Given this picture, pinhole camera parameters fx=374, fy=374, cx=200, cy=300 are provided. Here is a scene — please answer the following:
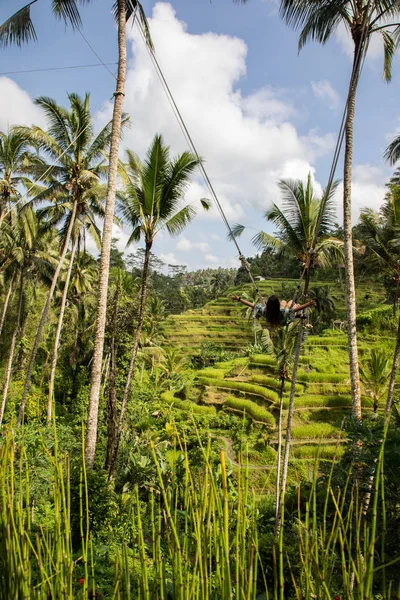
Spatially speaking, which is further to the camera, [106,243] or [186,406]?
[186,406]

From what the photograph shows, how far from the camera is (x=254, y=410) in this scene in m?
15.6

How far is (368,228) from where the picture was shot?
891 centimetres

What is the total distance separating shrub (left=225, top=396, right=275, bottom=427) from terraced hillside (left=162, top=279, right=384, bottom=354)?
1448cm

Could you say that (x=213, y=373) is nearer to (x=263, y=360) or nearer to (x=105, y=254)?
(x=263, y=360)

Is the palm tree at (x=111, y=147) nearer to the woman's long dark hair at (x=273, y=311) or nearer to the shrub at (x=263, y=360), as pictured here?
the woman's long dark hair at (x=273, y=311)

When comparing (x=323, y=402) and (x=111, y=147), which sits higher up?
(x=111, y=147)

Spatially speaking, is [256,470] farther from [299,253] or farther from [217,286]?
[217,286]

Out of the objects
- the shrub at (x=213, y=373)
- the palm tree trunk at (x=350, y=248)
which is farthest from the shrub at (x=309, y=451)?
the palm tree trunk at (x=350, y=248)

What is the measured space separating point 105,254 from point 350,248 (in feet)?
12.9

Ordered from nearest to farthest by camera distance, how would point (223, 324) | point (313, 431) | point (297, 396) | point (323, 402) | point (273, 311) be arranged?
point (273, 311) < point (313, 431) < point (323, 402) < point (297, 396) < point (223, 324)

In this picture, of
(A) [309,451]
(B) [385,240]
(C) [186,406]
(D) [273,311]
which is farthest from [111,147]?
(C) [186,406]

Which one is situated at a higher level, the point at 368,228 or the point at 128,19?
the point at 128,19

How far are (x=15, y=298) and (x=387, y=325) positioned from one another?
1868 centimetres

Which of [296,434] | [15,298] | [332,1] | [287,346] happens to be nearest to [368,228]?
[287,346]
